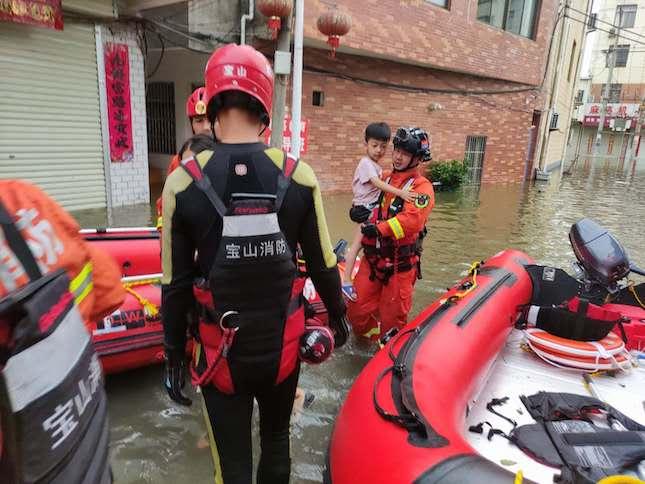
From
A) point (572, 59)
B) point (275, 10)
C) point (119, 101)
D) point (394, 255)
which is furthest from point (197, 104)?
point (572, 59)

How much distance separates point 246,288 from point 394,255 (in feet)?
6.04

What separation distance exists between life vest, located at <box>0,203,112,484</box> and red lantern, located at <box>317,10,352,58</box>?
6706mm

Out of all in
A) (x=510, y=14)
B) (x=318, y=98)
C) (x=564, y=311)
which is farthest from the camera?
(x=510, y=14)

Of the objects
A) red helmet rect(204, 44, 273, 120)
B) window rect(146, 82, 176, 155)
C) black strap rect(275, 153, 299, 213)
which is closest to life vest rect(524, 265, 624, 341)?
black strap rect(275, 153, 299, 213)

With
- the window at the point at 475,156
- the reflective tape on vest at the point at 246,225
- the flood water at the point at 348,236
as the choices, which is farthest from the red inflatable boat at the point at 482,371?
the window at the point at 475,156

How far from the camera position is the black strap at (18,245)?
76cm

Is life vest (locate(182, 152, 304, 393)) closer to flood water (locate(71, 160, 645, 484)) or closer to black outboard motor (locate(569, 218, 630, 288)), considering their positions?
flood water (locate(71, 160, 645, 484))

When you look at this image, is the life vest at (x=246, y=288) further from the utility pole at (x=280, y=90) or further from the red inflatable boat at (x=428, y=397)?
the utility pole at (x=280, y=90)

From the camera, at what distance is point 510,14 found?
1227cm

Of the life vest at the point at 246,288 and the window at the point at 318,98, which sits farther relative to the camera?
the window at the point at 318,98

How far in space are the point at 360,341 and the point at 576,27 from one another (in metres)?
18.5

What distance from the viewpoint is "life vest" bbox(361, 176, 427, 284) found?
308 centimetres

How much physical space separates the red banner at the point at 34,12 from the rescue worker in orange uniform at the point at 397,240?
16.2 ft

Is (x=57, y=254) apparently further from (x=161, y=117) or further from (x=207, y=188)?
(x=161, y=117)
